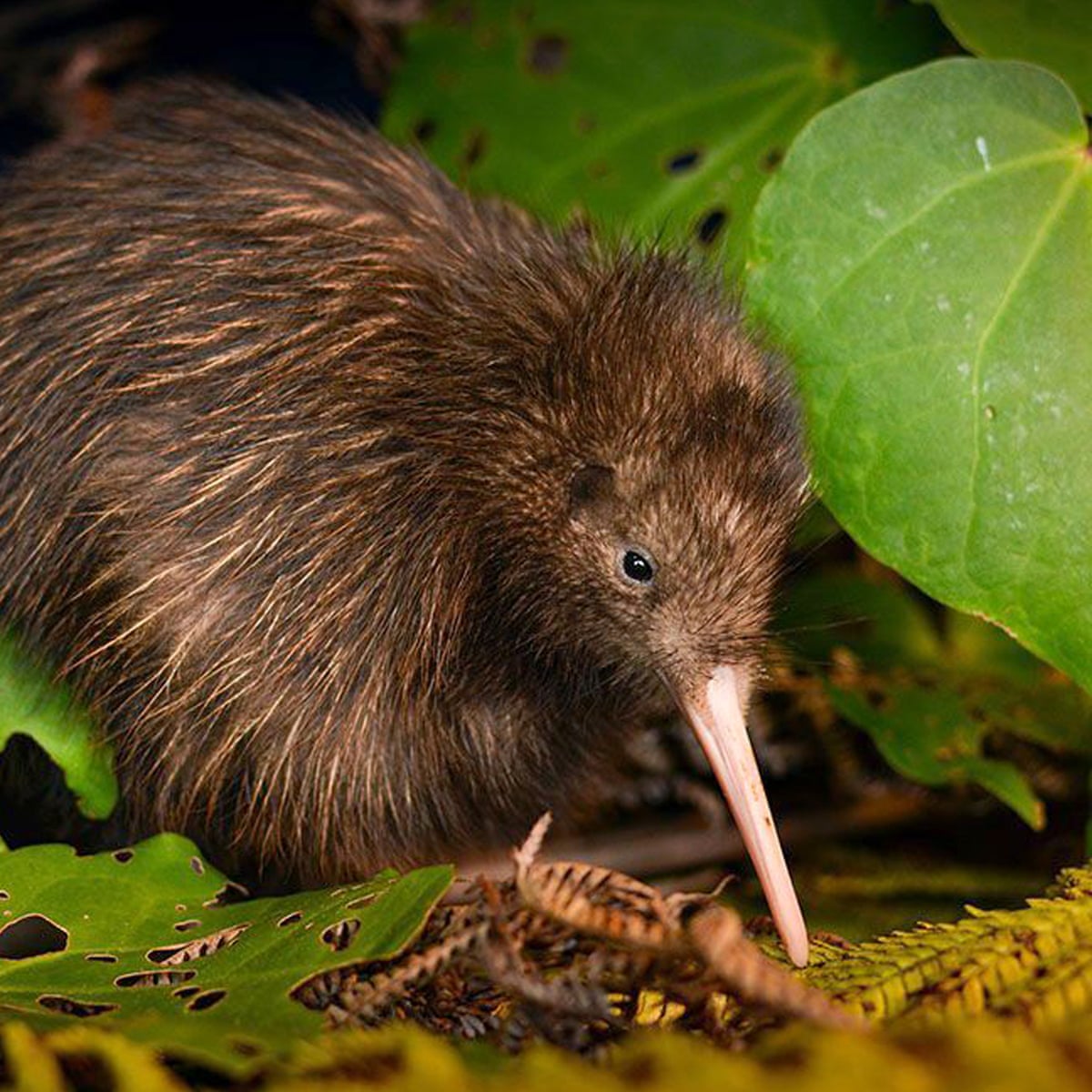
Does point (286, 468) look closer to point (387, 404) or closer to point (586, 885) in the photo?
point (387, 404)

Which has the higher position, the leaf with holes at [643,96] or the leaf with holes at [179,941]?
the leaf with holes at [643,96]

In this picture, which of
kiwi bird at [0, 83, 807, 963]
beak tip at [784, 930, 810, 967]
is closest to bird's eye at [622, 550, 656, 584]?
kiwi bird at [0, 83, 807, 963]

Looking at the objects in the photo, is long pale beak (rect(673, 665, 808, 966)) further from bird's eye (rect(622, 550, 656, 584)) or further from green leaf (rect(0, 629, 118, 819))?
green leaf (rect(0, 629, 118, 819))

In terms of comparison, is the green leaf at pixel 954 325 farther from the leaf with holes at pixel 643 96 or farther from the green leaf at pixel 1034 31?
the leaf with holes at pixel 643 96

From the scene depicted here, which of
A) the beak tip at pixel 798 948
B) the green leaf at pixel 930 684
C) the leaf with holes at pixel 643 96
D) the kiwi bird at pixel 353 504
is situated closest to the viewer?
the beak tip at pixel 798 948

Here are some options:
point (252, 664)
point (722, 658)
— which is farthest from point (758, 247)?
point (252, 664)

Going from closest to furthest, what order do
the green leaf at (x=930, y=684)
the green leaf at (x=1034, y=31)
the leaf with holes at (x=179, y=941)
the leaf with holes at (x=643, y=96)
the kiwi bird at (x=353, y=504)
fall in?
the leaf with holes at (x=179, y=941)
the kiwi bird at (x=353, y=504)
the green leaf at (x=1034, y=31)
the green leaf at (x=930, y=684)
the leaf with holes at (x=643, y=96)

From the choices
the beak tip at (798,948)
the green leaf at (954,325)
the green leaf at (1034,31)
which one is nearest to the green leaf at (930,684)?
the green leaf at (954,325)

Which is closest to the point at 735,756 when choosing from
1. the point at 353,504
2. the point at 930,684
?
the point at 353,504
